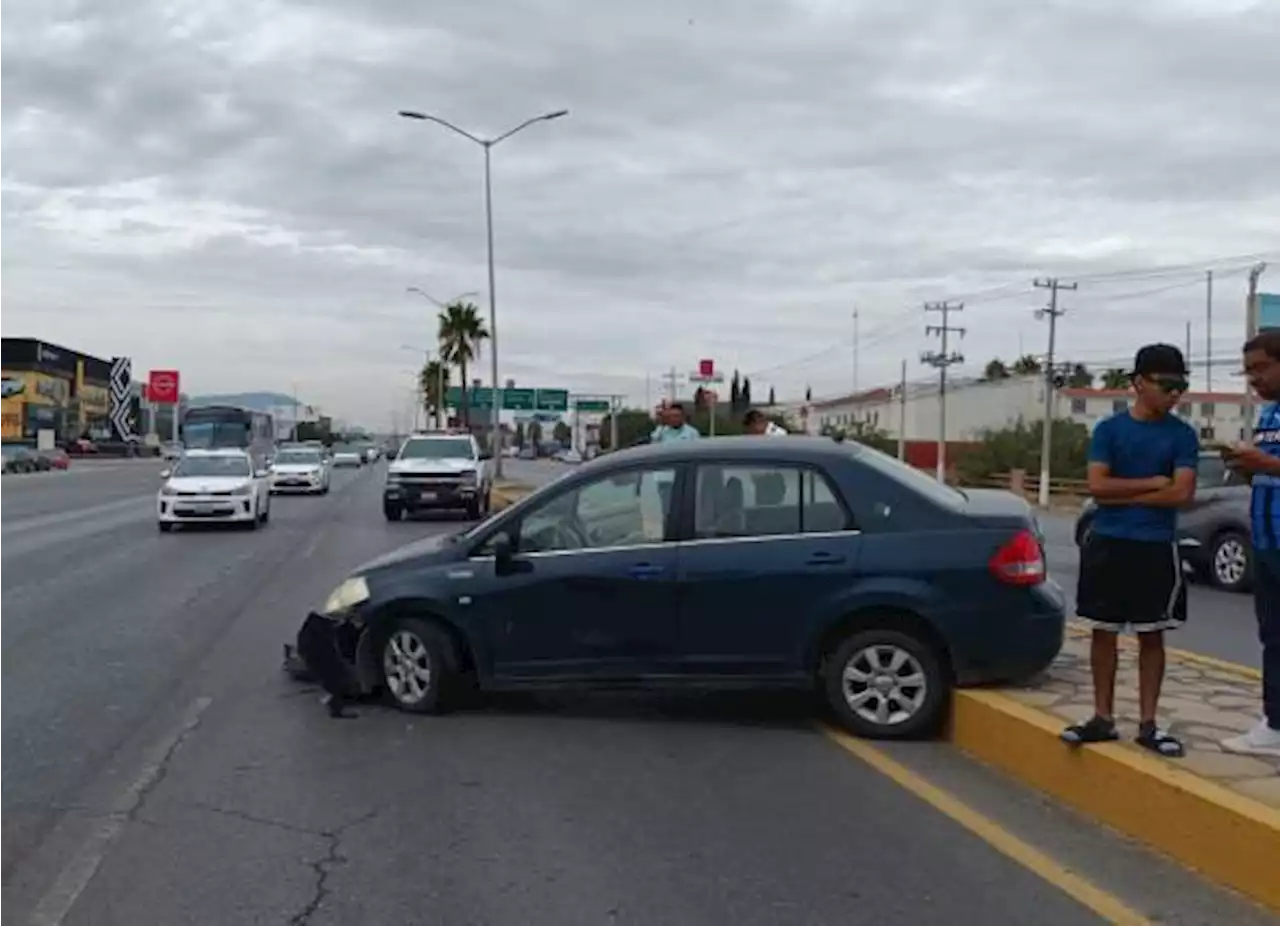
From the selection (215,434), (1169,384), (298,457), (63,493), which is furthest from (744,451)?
(215,434)

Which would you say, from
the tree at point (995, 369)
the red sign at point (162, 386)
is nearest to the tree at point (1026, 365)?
the tree at point (995, 369)

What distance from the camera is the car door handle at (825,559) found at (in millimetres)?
7871

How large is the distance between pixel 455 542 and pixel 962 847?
3.86 meters

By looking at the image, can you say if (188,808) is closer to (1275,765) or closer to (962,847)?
(962,847)

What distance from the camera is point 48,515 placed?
104ft

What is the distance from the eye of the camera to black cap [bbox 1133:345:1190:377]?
6.26 meters

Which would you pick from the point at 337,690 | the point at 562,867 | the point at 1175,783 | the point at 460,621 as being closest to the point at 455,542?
the point at 460,621

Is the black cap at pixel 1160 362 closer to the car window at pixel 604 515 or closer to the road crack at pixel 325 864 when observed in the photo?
the car window at pixel 604 515

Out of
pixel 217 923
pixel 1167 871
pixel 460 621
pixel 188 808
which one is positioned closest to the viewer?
pixel 217 923

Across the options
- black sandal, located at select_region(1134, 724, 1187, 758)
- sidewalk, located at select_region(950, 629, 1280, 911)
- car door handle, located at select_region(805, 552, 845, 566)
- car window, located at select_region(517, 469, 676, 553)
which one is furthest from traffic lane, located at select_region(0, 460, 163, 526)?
black sandal, located at select_region(1134, 724, 1187, 758)

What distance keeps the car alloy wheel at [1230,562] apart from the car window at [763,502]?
31.9 ft

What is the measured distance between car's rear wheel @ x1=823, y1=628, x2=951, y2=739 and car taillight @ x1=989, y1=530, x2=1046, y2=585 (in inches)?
21.8

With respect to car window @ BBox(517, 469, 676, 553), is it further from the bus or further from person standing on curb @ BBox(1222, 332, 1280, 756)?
the bus

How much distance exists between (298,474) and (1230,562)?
3293 centimetres
